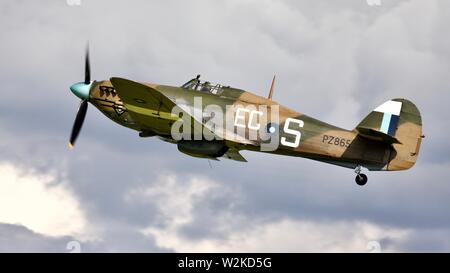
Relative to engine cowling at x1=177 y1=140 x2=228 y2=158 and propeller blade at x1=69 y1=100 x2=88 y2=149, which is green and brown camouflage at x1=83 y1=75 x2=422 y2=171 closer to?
engine cowling at x1=177 y1=140 x2=228 y2=158

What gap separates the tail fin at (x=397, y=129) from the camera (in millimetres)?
23703

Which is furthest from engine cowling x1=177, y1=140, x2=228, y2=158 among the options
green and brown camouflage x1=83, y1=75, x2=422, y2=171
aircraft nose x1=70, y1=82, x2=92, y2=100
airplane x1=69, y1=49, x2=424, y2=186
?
aircraft nose x1=70, y1=82, x2=92, y2=100

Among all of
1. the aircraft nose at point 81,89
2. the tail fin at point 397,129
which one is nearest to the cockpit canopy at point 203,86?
the aircraft nose at point 81,89

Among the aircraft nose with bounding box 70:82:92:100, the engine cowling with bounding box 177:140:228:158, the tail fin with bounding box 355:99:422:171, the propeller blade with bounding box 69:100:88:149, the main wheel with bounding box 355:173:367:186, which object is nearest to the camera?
the tail fin with bounding box 355:99:422:171

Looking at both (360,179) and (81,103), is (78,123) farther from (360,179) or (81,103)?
(360,179)

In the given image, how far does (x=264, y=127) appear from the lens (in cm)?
2450

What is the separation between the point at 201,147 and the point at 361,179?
15.5ft

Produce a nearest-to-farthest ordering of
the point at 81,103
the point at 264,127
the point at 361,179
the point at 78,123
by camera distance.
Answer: the point at 361,179, the point at 264,127, the point at 81,103, the point at 78,123

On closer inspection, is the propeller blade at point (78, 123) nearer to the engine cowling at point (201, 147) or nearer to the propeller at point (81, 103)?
the propeller at point (81, 103)

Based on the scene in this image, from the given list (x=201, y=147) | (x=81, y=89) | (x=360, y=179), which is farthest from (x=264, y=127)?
(x=81, y=89)

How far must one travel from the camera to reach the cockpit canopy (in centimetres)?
2525

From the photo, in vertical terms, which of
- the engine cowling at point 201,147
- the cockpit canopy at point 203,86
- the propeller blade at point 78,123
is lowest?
the engine cowling at point 201,147

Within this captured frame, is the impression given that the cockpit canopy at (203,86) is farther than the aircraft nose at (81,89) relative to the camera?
No

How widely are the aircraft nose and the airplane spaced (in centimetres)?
135
